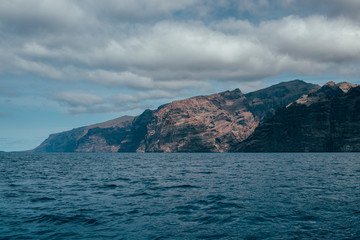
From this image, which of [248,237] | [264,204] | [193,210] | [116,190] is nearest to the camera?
[248,237]

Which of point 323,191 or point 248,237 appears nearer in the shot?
point 248,237

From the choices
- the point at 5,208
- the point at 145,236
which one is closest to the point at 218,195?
the point at 145,236

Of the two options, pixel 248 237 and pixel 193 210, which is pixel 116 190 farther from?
pixel 248 237

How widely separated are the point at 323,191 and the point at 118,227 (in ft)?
74.6

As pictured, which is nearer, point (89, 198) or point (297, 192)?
point (89, 198)

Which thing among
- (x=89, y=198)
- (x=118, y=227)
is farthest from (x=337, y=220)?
(x=89, y=198)

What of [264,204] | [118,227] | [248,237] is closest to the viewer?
[248,237]

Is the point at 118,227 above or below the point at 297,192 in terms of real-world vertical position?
above

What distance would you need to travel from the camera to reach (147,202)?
80.8 ft

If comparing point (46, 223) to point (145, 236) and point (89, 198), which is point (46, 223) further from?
point (89, 198)

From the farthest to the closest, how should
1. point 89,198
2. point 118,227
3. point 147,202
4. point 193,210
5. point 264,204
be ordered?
point 89,198, point 147,202, point 264,204, point 193,210, point 118,227

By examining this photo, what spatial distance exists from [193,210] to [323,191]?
16.3 m

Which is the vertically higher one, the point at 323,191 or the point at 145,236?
the point at 145,236

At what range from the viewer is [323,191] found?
2930cm
